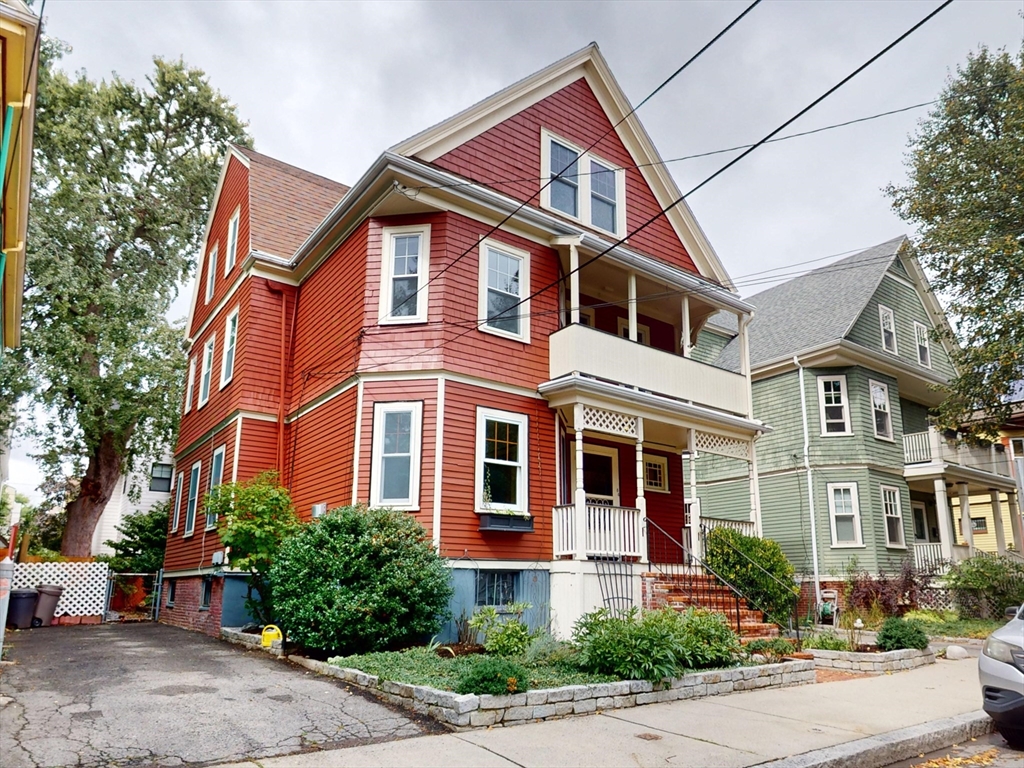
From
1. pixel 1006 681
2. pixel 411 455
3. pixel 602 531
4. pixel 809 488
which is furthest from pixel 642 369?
pixel 809 488

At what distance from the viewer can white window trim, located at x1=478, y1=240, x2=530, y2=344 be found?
13570mm

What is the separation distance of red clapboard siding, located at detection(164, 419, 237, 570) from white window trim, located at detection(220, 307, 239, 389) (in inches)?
48.1

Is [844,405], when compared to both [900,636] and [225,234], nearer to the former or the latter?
[900,636]

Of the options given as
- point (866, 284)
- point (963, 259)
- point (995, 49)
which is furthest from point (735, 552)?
point (995, 49)

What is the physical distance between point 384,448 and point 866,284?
18152 mm

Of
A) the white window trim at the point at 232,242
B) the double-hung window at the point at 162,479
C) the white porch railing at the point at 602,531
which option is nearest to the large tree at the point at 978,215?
the white porch railing at the point at 602,531

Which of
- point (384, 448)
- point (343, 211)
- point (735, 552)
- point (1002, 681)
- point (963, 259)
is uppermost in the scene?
point (963, 259)

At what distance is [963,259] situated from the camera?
19.0 metres

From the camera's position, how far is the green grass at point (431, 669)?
8.09 meters

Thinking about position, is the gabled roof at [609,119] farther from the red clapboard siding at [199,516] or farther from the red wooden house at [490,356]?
the red clapboard siding at [199,516]

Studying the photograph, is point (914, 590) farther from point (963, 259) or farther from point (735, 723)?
point (735, 723)

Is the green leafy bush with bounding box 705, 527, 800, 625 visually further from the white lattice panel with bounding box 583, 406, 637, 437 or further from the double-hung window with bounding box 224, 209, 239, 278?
the double-hung window with bounding box 224, 209, 239, 278

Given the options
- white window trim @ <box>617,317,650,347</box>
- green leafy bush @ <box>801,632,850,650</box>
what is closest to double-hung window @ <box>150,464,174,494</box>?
white window trim @ <box>617,317,650,347</box>

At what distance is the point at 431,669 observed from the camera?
28.6 ft
